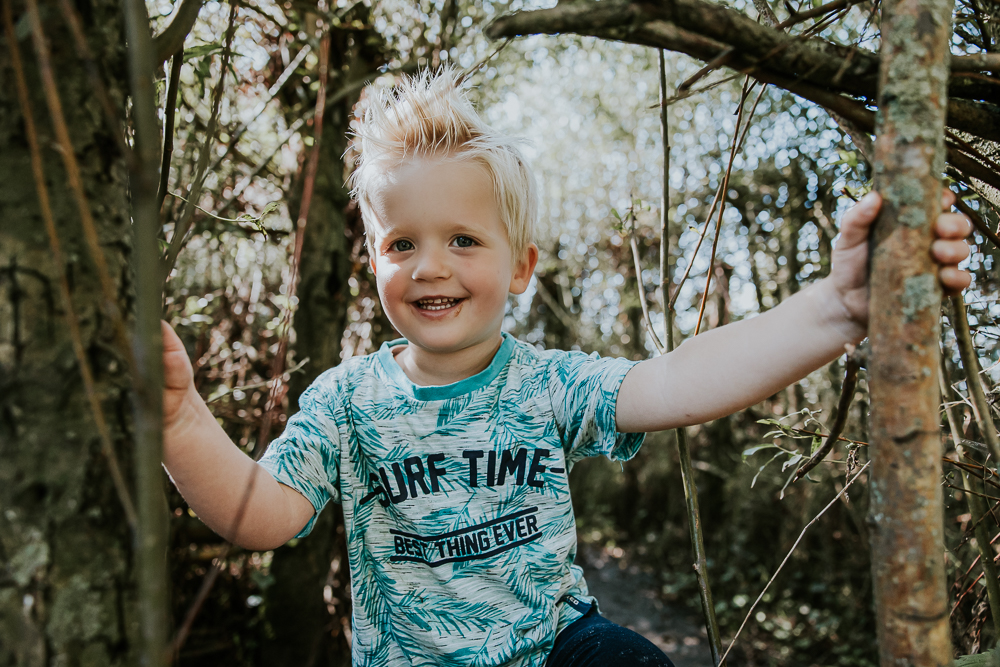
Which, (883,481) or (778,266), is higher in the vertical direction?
(778,266)

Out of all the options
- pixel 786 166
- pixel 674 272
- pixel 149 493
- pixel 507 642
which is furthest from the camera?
pixel 674 272

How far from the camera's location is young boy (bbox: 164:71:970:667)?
147 cm

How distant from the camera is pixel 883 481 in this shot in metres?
0.77

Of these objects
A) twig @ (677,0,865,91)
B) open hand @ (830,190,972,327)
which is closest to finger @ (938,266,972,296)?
open hand @ (830,190,972,327)

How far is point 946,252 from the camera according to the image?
754mm

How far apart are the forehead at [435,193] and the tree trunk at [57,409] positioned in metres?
0.81

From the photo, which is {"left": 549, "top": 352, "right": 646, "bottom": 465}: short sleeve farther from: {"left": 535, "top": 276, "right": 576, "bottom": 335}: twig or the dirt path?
{"left": 535, "top": 276, "right": 576, "bottom": 335}: twig

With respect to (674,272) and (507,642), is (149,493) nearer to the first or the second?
(507,642)

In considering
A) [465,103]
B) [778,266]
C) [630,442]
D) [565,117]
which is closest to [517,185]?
[465,103]

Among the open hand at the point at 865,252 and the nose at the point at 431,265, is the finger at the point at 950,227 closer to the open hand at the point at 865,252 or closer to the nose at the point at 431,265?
the open hand at the point at 865,252

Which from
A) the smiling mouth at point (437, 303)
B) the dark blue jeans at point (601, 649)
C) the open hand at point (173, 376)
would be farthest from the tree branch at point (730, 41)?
the dark blue jeans at point (601, 649)

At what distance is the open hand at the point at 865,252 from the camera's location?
30.1 inches

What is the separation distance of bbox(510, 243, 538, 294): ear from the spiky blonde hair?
35 mm

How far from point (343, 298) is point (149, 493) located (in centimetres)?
229
